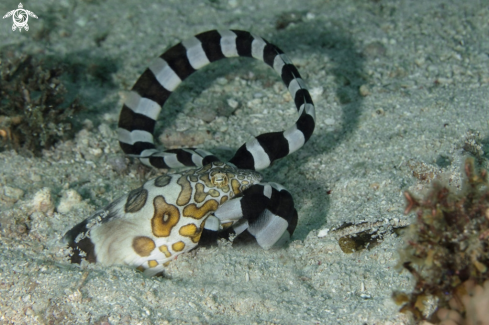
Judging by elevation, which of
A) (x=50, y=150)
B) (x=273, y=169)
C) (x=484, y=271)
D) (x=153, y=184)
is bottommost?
(x=273, y=169)

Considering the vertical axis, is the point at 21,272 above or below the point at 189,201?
below

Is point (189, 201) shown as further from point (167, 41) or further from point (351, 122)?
point (167, 41)

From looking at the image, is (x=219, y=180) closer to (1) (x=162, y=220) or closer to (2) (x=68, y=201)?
(1) (x=162, y=220)

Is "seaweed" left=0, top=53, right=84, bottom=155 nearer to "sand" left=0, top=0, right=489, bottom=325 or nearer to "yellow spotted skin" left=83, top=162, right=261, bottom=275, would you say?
"sand" left=0, top=0, right=489, bottom=325

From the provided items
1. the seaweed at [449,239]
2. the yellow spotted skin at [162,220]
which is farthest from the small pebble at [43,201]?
the seaweed at [449,239]

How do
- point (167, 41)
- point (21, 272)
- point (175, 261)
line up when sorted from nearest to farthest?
point (21, 272) < point (175, 261) < point (167, 41)

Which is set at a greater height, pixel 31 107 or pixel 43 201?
pixel 31 107

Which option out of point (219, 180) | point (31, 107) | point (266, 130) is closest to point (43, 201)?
point (31, 107)

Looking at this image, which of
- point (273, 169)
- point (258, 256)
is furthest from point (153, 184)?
point (273, 169)

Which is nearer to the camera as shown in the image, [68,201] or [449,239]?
[449,239]
